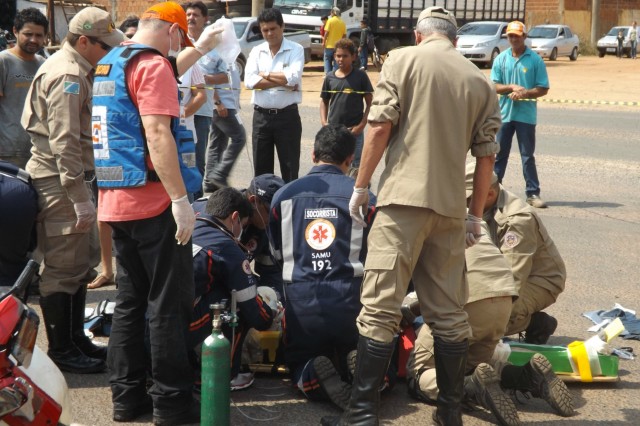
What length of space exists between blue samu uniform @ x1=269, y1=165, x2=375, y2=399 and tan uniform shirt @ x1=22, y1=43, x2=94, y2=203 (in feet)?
3.90

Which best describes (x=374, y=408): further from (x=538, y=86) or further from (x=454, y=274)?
(x=538, y=86)

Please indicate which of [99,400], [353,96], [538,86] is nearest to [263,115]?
[353,96]

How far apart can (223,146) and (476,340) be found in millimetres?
6175

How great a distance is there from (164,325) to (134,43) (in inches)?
52.8

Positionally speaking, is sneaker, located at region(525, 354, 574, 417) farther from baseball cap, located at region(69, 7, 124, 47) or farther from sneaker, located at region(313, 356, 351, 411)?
baseball cap, located at region(69, 7, 124, 47)

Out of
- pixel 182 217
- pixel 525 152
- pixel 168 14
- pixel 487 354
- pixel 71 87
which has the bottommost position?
pixel 487 354

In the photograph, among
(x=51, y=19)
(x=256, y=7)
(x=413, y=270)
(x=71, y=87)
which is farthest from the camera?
(x=256, y=7)

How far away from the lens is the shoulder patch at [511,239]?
18.4 ft

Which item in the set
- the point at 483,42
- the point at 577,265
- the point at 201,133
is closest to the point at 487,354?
the point at 577,265

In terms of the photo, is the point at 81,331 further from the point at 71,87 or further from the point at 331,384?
the point at 331,384

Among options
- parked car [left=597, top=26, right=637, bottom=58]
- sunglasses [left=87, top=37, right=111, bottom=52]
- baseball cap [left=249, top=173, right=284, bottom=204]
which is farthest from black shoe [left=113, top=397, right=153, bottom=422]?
parked car [left=597, top=26, right=637, bottom=58]

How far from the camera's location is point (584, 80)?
29.9 metres

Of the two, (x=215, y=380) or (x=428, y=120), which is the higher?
(x=428, y=120)

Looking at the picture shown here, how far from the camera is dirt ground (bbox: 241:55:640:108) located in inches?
949
